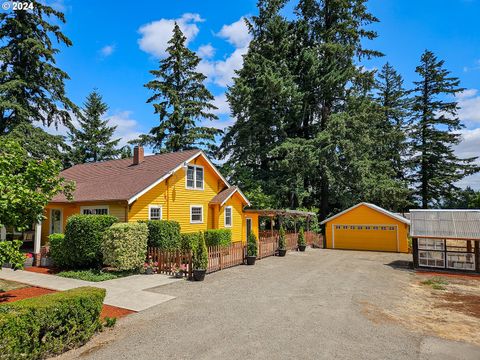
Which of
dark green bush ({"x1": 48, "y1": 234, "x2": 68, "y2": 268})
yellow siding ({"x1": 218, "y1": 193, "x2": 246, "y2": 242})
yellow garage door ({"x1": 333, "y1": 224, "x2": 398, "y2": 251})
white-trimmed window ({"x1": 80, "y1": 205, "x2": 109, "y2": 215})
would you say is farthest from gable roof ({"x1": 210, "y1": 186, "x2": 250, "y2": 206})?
yellow garage door ({"x1": 333, "y1": 224, "x2": 398, "y2": 251})

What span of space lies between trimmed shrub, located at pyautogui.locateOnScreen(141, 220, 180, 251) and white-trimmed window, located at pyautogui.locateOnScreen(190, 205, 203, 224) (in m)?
4.79

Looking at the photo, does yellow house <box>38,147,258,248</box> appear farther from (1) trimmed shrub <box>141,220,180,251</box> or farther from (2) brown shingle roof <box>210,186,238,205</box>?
(1) trimmed shrub <box>141,220,180,251</box>

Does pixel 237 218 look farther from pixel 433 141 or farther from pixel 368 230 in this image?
pixel 433 141

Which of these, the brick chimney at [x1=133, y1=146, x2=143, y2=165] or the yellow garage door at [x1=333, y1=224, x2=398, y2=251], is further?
the yellow garage door at [x1=333, y1=224, x2=398, y2=251]

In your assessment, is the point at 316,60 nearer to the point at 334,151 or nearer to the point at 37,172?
the point at 334,151

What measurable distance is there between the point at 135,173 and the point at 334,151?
20.2m

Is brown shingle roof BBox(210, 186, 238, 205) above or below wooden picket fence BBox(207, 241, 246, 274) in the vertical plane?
above

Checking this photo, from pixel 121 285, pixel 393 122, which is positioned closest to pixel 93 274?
pixel 121 285

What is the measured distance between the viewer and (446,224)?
55.6 feet

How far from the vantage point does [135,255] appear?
13492 mm

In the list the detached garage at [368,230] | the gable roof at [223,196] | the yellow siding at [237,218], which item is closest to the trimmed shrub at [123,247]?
the gable roof at [223,196]

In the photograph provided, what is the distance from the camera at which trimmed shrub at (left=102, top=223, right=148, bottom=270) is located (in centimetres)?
1291

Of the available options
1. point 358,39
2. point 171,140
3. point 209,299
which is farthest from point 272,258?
point 358,39

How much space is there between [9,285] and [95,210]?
21.8 feet
